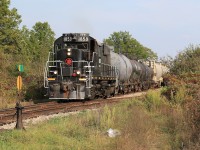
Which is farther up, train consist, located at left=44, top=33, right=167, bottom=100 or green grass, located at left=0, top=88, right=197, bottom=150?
train consist, located at left=44, top=33, right=167, bottom=100

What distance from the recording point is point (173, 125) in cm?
1044

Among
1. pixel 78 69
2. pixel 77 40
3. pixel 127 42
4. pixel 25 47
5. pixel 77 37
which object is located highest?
pixel 127 42

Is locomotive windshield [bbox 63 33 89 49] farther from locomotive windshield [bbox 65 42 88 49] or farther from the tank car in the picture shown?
the tank car

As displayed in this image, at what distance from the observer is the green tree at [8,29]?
155ft

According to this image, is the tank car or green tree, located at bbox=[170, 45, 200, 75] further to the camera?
the tank car

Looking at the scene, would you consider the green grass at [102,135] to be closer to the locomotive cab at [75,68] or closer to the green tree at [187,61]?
the locomotive cab at [75,68]

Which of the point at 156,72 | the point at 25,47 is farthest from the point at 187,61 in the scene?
the point at 25,47

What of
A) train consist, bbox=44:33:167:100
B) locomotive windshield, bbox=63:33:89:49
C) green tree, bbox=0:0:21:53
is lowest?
train consist, bbox=44:33:167:100

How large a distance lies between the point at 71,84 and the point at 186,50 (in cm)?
1493

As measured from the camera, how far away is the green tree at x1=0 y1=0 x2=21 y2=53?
47219 millimetres

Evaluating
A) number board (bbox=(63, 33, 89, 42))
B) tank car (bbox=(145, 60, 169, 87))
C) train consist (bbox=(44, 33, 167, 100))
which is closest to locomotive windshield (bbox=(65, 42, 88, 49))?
train consist (bbox=(44, 33, 167, 100))

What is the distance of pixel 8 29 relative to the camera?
47906 mm

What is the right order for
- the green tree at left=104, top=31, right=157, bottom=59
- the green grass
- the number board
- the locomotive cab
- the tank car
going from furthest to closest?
the green tree at left=104, top=31, right=157, bottom=59 → the tank car → the number board → the locomotive cab → the green grass

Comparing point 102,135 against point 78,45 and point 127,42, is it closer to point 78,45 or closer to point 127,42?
point 78,45
